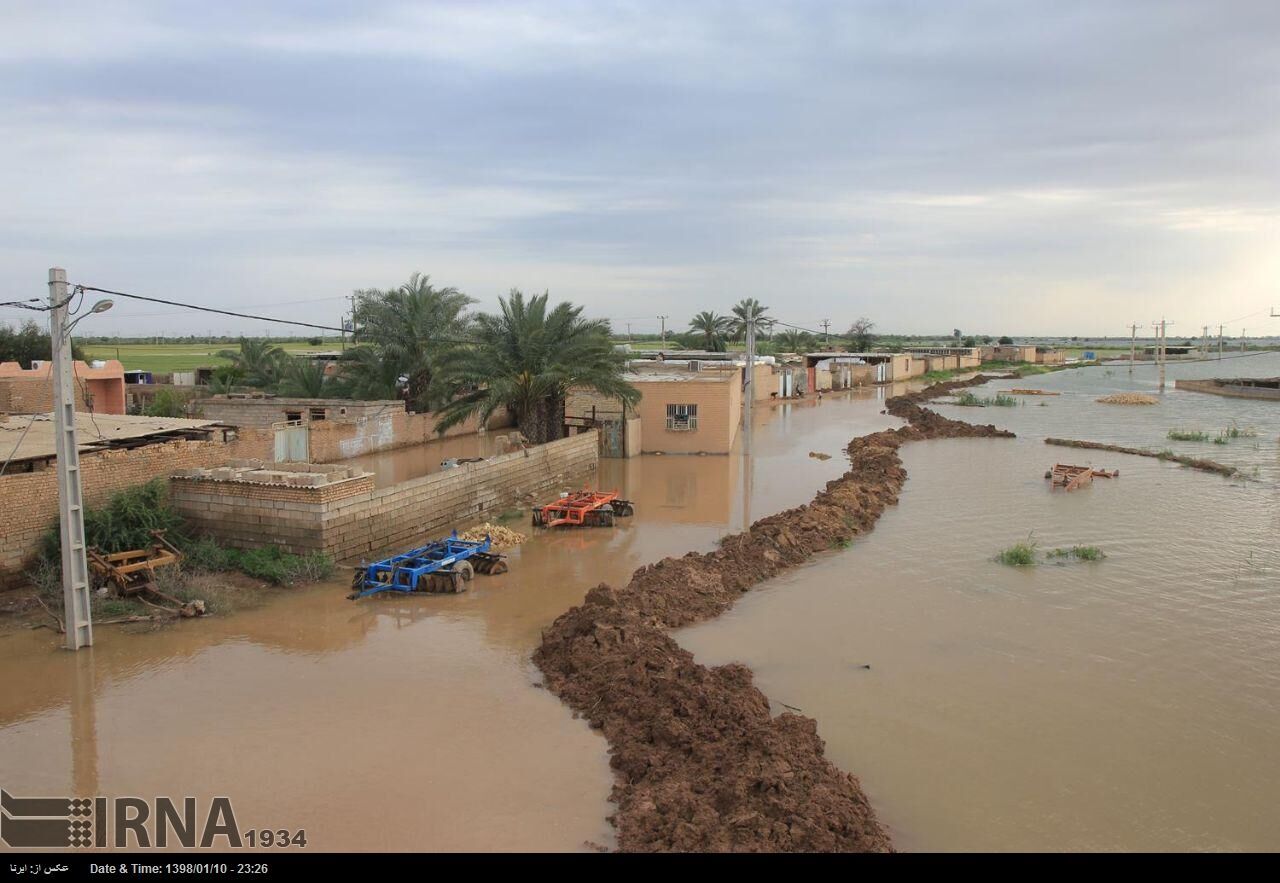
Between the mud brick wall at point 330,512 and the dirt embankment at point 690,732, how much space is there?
4.59 meters

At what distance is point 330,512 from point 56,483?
3.68 metres

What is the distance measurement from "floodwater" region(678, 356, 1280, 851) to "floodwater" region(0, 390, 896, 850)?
8.33ft

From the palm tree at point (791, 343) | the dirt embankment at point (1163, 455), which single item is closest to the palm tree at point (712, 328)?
the palm tree at point (791, 343)

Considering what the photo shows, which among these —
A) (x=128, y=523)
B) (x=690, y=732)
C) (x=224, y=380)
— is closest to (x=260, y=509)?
→ (x=128, y=523)

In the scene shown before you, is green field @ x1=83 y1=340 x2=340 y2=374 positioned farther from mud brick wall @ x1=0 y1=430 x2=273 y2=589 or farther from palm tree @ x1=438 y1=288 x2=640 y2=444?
mud brick wall @ x1=0 y1=430 x2=273 y2=589

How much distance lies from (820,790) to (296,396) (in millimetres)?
26313

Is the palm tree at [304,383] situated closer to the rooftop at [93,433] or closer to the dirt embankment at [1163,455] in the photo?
the rooftop at [93,433]

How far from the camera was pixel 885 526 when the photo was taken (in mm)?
17828

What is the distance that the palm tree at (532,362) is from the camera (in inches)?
888

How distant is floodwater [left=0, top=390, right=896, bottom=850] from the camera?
6633 mm

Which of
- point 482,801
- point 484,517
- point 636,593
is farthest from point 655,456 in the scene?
point 482,801

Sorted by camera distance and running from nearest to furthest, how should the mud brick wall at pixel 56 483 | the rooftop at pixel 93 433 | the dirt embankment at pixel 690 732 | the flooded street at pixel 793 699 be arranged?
1. the dirt embankment at pixel 690 732
2. the flooded street at pixel 793 699
3. the mud brick wall at pixel 56 483
4. the rooftop at pixel 93 433

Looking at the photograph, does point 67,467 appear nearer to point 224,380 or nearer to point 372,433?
point 372,433

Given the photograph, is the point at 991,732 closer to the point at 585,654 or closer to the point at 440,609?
the point at 585,654
